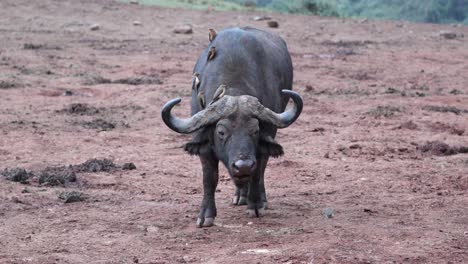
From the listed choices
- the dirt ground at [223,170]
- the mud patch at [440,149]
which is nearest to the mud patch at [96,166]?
the dirt ground at [223,170]

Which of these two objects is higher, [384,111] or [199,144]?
[199,144]

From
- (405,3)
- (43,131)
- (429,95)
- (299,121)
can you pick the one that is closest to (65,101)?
(43,131)

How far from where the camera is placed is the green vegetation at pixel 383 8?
27.2m

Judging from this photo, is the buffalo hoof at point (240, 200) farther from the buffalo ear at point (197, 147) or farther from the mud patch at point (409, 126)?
the mud patch at point (409, 126)

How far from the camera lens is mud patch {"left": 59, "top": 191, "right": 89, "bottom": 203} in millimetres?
7462

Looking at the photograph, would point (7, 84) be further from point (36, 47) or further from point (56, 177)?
point (56, 177)

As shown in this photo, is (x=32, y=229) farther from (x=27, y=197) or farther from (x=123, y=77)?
(x=123, y=77)

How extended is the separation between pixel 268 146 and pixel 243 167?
55 cm

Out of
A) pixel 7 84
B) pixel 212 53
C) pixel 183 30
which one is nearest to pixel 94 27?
pixel 183 30

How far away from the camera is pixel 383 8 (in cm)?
3000

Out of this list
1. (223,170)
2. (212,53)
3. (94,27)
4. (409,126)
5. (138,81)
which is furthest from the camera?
(94,27)

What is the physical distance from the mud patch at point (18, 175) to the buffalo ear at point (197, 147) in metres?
2.17

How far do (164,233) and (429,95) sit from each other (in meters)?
→ 8.07

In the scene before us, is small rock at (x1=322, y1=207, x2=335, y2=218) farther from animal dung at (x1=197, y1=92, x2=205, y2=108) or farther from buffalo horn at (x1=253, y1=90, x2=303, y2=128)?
animal dung at (x1=197, y1=92, x2=205, y2=108)
